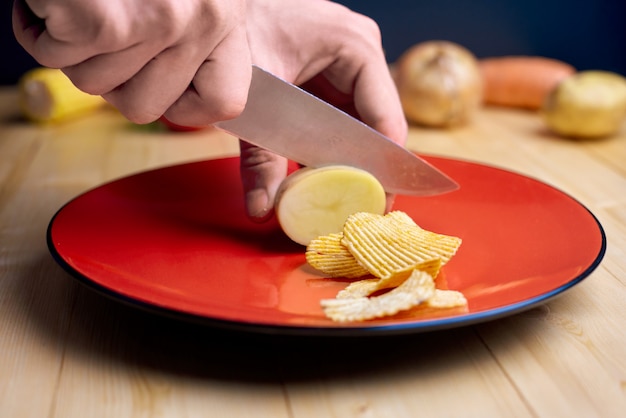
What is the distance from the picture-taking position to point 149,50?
88 cm

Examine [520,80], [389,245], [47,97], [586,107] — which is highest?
[389,245]

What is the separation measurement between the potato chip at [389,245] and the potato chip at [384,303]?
0.15 ft

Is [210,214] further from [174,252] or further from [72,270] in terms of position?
[72,270]

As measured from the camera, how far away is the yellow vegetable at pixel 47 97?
2.08 m

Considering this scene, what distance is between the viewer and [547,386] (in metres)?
0.89

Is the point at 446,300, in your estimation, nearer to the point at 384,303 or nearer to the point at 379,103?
the point at 384,303

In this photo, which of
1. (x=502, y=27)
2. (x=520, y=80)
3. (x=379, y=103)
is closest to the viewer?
(x=379, y=103)

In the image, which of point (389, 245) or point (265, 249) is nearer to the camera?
point (389, 245)

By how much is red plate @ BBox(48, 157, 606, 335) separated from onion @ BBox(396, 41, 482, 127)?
64 cm

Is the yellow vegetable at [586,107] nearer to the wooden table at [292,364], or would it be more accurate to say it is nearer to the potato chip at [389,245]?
the wooden table at [292,364]

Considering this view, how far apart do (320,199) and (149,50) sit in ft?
1.24

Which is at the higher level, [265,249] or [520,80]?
[265,249]

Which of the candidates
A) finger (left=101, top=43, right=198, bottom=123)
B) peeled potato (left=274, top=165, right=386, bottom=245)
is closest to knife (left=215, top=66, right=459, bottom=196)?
peeled potato (left=274, top=165, right=386, bottom=245)

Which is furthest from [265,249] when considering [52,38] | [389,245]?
[52,38]
